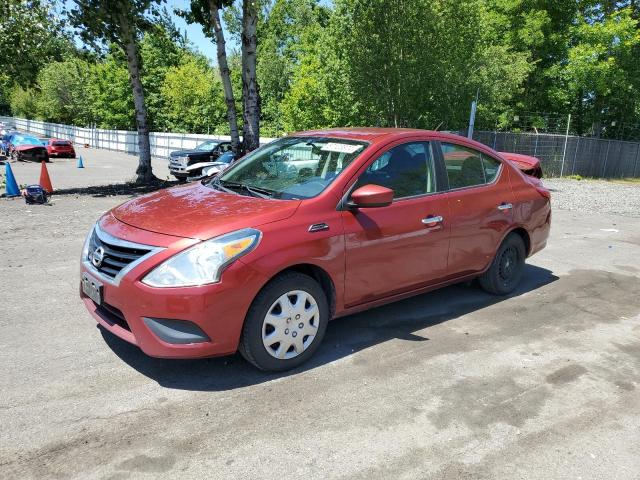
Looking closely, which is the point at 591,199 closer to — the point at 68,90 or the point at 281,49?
the point at 281,49

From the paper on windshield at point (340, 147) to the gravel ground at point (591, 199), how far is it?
10327 millimetres

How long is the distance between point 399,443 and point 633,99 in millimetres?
31024

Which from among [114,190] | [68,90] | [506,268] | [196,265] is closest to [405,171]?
[506,268]

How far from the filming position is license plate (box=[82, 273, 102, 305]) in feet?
11.7

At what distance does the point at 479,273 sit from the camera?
5.27 m

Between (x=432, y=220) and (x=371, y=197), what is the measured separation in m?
0.92

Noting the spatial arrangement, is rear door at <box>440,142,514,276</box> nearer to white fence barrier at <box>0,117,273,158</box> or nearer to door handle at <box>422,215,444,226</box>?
door handle at <box>422,215,444,226</box>

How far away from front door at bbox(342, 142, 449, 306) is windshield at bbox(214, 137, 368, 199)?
27 cm

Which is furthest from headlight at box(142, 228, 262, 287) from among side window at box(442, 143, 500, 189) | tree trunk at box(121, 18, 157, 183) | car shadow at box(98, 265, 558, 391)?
tree trunk at box(121, 18, 157, 183)

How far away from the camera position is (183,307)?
3.24 meters

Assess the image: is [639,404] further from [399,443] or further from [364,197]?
[364,197]

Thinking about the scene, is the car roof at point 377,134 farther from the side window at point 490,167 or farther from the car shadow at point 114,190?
the car shadow at point 114,190

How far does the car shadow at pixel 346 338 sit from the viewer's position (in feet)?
12.0

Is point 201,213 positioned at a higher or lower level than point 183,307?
higher
